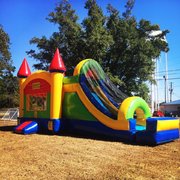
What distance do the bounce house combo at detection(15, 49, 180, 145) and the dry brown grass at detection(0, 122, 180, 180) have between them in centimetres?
95

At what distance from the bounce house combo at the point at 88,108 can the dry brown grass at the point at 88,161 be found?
95cm

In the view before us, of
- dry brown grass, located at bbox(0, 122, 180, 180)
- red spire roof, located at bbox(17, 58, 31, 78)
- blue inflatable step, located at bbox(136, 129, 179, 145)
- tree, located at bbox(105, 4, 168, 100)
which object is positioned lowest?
dry brown grass, located at bbox(0, 122, 180, 180)

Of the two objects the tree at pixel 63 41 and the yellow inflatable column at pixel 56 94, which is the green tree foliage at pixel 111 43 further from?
the yellow inflatable column at pixel 56 94

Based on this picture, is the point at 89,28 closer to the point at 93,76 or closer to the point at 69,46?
the point at 69,46

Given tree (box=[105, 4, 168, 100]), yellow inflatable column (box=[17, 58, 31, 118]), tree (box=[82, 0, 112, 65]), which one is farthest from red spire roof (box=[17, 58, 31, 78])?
tree (box=[105, 4, 168, 100])

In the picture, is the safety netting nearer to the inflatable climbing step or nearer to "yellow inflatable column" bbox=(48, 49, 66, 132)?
"yellow inflatable column" bbox=(48, 49, 66, 132)

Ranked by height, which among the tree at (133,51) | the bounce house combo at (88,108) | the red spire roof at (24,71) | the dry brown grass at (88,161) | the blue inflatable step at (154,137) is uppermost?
the tree at (133,51)

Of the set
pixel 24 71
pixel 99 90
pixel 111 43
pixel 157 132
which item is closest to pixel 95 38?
pixel 111 43

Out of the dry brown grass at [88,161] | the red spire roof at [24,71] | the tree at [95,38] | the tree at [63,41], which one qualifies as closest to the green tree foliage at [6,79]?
the tree at [63,41]

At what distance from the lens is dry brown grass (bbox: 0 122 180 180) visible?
5453 millimetres

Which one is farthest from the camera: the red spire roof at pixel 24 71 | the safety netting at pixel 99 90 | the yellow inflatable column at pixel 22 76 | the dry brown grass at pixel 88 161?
the red spire roof at pixel 24 71

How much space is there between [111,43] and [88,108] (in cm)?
1343

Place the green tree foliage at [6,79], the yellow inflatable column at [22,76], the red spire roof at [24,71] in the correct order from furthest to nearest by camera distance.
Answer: the green tree foliage at [6,79] < the red spire roof at [24,71] < the yellow inflatable column at [22,76]

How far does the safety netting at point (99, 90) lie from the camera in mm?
10948
